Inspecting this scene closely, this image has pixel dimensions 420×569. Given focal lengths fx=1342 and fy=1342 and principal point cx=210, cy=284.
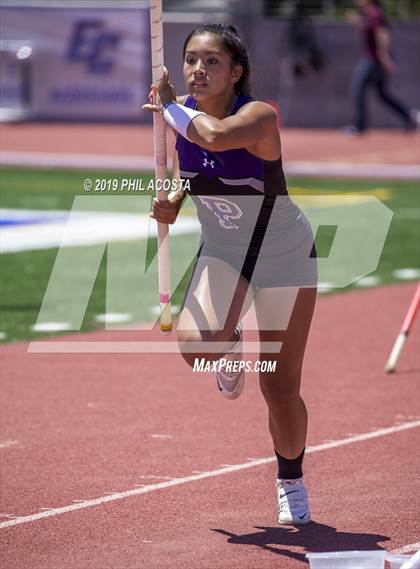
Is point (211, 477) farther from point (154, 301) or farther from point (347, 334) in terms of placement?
point (154, 301)

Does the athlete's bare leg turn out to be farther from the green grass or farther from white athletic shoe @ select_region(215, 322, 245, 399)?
the green grass

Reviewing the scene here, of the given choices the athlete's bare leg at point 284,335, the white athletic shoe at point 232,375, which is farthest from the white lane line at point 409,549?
the white athletic shoe at point 232,375

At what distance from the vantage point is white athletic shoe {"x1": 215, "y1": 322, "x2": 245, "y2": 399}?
597 cm

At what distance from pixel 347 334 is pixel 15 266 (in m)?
4.48

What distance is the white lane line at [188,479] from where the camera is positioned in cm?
615

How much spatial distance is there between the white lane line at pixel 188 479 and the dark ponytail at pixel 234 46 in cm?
204

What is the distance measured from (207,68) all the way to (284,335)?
120cm

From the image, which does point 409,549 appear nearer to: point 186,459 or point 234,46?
point 186,459

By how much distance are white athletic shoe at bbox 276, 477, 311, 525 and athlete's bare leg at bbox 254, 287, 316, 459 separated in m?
0.31

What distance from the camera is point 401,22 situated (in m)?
29.8

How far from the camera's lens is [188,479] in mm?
6801

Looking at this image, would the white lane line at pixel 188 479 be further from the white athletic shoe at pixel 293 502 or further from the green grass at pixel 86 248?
the green grass at pixel 86 248

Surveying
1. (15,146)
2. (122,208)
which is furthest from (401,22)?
(122,208)

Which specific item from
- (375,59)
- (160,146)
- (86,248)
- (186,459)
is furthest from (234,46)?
(375,59)
